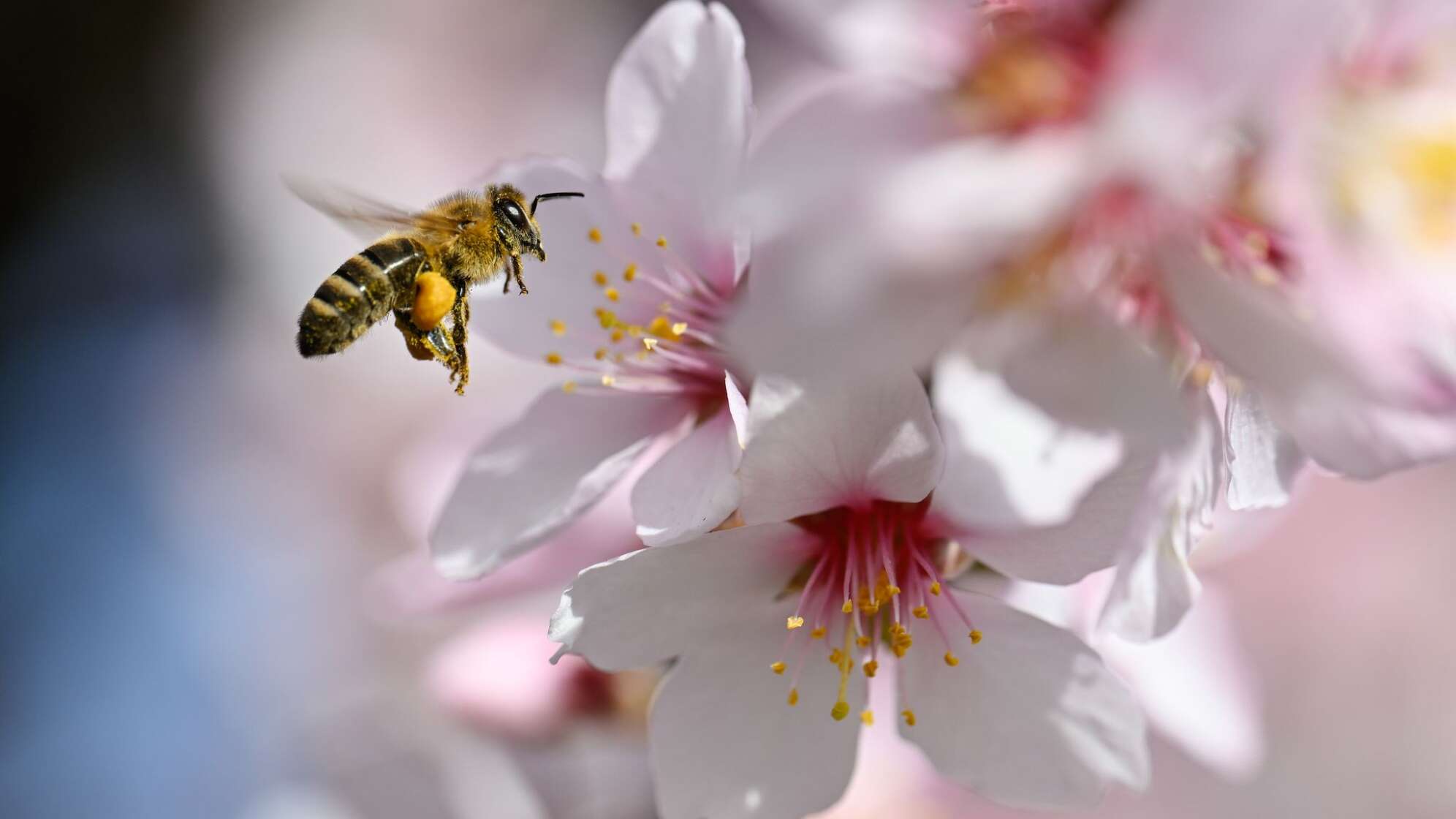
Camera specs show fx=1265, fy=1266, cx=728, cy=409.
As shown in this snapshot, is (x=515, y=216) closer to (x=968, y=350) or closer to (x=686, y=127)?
(x=686, y=127)

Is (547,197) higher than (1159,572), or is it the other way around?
(547,197)

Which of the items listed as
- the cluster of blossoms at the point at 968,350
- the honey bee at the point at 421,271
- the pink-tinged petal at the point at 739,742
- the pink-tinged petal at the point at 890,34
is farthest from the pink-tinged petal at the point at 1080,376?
the honey bee at the point at 421,271

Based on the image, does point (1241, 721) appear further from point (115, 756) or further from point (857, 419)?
point (115, 756)

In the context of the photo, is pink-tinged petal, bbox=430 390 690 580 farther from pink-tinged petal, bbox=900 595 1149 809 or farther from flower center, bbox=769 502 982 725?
pink-tinged petal, bbox=900 595 1149 809

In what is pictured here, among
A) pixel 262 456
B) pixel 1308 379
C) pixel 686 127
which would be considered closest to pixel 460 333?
pixel 686 127

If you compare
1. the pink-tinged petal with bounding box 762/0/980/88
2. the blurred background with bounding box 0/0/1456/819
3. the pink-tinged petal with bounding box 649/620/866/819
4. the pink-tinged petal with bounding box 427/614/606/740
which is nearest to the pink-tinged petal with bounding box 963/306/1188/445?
the pink-tinged petal with bounding box 762/0/980/88

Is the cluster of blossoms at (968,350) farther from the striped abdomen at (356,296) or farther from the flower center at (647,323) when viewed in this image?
the striped abdomen at (356,296)
